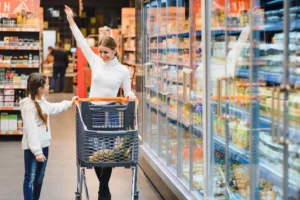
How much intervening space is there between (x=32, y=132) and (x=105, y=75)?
950mm

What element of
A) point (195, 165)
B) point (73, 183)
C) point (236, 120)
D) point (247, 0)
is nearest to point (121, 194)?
point (73, 183)

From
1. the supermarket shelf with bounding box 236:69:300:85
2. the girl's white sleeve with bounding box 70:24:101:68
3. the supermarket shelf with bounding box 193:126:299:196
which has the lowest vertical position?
the supermarket shelf with bounding box 193:126:299:196

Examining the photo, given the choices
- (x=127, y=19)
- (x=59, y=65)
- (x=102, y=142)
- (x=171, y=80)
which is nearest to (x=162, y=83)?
(x=171, y=80)

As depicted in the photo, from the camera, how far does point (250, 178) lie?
4008 mm

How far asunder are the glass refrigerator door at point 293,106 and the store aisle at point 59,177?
11.1 ft

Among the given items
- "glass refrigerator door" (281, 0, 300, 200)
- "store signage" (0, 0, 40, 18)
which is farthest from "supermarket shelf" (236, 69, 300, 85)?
"store signage" (0, 0, 40, 18)

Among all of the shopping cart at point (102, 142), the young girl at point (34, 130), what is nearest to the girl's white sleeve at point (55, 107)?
the young girl at point (34, 130)

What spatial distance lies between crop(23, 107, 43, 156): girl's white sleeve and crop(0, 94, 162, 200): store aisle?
1411 mm

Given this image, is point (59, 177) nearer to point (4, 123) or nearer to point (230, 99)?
point (4, 123)

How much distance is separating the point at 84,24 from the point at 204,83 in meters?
22.9

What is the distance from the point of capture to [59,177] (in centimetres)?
755

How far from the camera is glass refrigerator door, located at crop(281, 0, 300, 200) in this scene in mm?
3133

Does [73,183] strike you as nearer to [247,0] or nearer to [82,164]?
[82,164]

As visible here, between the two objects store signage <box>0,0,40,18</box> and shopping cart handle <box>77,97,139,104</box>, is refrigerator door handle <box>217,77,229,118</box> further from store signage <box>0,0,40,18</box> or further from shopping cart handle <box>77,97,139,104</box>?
store signage <box>0,0,40,18</box>
